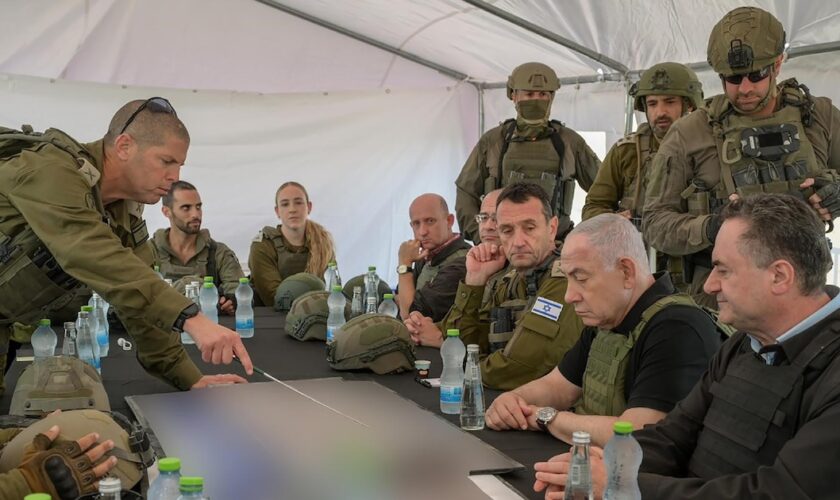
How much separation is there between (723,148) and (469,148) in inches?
205

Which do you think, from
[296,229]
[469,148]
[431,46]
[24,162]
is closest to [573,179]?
[296,229]

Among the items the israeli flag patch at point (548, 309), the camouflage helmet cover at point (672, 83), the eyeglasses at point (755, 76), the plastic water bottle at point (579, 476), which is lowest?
the plastic water bottle at point (579, 476)

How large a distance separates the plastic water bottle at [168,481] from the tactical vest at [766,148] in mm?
2614

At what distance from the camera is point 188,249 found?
19.6 feet

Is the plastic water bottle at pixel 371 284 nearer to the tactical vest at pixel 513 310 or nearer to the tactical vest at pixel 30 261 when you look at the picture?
the tactical vest at pixel 513 310

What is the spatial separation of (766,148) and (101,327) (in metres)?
2.97

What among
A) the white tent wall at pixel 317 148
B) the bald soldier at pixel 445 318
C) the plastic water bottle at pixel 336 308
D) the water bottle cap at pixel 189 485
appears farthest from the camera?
the white tent wall at pixel 317 148

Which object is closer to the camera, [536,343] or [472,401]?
[472,401]

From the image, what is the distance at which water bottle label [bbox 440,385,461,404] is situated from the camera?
2969 millimetres

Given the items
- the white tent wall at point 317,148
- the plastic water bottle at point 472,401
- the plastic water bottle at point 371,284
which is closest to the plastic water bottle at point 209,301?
the plastic water bottle at point 371,284

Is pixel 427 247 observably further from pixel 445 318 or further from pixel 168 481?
pixel 168 481

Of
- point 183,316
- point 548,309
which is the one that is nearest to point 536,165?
point 548,309

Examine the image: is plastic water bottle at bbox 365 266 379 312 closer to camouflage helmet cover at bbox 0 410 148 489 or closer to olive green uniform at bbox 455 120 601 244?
olive green uniform at bbox 455 120 601 244

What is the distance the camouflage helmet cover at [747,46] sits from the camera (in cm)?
359
